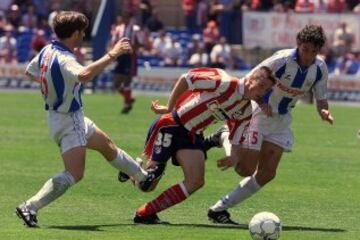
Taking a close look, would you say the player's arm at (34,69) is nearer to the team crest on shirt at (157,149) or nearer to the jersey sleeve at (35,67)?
the jersey sleeve at (35,67)

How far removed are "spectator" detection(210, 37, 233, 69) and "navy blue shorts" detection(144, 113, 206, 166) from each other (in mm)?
24354

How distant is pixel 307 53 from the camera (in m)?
11.6

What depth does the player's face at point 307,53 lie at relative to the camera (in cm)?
1152

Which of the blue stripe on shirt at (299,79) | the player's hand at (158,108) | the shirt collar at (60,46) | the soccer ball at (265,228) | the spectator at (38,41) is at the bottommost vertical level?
the spectator at (38,41)

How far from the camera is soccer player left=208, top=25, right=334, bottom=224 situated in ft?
38.7

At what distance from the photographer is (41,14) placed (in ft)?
138

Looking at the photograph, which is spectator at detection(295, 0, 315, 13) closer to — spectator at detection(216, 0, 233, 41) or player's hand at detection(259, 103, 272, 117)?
spectator at detection(216, 0, 233, 41)

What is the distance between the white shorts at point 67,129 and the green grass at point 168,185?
79 centimetres

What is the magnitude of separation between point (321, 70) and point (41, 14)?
30938mm

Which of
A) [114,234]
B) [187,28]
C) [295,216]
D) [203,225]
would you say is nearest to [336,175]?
[295,216]

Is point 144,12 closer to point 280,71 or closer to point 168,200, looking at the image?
point 280,71

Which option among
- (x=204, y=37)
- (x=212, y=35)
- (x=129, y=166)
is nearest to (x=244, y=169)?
(x=129, y=166)

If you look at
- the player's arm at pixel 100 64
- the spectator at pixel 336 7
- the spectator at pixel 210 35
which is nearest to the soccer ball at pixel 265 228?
the player's arm at pixel 100 64

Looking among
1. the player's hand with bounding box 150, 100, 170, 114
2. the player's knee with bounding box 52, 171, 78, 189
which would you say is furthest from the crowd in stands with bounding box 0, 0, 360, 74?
the player's knee with bounding box 52, 171, 78, 189
